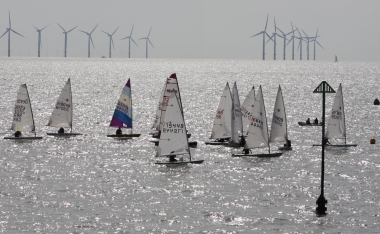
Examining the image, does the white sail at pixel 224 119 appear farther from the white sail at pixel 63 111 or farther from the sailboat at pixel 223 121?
the white sail at pixel 63 111

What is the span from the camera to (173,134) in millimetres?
83250

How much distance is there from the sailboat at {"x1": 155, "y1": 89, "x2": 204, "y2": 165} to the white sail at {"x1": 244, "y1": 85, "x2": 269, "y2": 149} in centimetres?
941

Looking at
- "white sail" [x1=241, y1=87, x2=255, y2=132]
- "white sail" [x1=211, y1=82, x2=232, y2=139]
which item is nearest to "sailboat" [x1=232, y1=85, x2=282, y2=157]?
"white sail" [x1=241, y1=87, x2=255, y2=132]

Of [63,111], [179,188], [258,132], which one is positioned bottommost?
[179,188]

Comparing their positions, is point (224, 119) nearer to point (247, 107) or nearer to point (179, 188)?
point (247, 107)

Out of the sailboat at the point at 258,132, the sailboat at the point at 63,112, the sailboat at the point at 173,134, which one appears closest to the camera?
the sailboat at the point at 173,134

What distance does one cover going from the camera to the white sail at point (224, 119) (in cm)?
10050

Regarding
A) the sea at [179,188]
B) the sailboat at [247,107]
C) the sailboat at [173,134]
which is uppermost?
the sailboat at [247,107]

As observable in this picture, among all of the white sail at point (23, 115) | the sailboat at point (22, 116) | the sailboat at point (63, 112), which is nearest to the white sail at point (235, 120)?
the sailboat at point (63, 112)

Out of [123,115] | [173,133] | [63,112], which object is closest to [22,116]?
[63,112]

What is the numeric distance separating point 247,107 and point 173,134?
55.5ft

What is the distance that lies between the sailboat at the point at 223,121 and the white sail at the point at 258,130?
9.67 meters

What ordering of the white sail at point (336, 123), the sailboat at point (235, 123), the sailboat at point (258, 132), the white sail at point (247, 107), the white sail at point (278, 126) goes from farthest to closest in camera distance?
1. the white sail at point (336, 123)
2. the sailboat at point (235, 123)
3. the white sail at point (247, 107)
4. the white sail at point (278, 126)
5. the sailboat at point (258, 132)

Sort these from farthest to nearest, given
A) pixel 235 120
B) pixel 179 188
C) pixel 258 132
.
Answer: pixel 235 120 → pixel 258 132 → pixel 179 188
